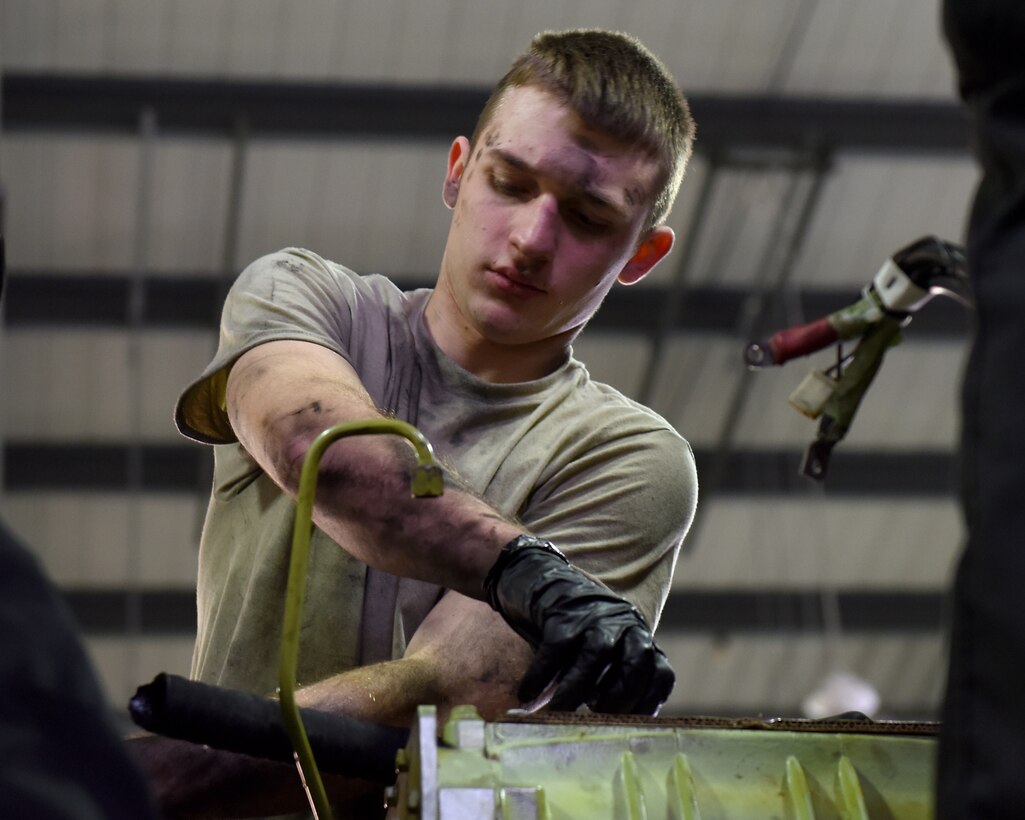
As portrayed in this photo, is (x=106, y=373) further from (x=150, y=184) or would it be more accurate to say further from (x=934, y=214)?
(x=934, y=214)

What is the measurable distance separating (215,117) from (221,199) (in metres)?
0.47

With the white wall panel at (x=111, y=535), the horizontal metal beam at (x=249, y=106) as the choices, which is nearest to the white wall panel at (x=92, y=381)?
the white wall panel at (x=111, y=535)

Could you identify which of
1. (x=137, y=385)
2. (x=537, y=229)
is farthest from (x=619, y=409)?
(x=137, y=385)

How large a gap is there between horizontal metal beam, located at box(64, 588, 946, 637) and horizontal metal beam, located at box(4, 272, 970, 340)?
2028 millimetres

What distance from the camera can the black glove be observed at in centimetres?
142

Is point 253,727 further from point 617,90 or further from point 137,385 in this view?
point 137,385

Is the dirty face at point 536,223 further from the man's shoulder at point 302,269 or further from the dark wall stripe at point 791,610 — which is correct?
the dark wall stripe at point 791,610

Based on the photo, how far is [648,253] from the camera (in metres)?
2.40

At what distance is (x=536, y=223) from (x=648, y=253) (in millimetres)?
340

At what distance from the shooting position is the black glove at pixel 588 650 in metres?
1.42

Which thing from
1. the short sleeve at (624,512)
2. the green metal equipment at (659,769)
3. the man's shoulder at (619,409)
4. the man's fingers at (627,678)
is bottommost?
the short sleeve at (624,512)

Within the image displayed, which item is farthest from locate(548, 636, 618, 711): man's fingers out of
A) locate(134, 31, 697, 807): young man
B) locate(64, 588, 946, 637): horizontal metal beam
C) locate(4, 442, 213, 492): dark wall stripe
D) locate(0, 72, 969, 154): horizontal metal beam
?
locate(64, 588, 946, 637): horizontal metal beam

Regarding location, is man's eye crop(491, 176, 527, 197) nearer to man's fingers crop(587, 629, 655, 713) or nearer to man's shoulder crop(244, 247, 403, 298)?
man's shoulder crop(244, 247, 403, 298)

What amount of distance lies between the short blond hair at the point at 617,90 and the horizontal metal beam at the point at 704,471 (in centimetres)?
A: 575
